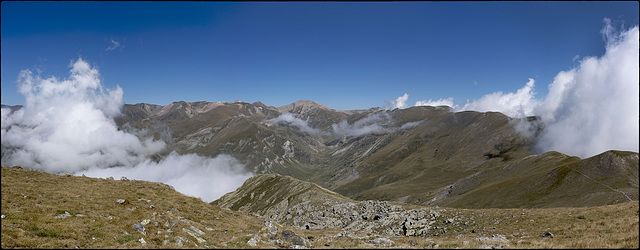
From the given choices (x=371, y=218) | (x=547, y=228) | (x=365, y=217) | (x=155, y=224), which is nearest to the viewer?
(x=155, y=224)

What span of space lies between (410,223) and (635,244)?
4614 centimetres

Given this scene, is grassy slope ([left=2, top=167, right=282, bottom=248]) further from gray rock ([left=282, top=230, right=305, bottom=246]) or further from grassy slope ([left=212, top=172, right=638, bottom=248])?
grassy slope ([left=212, top=172, right=638, bottom=248])

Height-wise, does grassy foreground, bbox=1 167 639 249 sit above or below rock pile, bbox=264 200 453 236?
above

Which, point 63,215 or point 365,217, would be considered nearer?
point 63,215

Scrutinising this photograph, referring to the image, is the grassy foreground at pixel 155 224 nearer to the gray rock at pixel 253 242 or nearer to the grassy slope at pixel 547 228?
the grassy slope at pixel 547 228

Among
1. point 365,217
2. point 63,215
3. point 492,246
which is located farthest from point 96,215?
point 365,217

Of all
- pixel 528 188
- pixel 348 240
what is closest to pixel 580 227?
pixel 348 240

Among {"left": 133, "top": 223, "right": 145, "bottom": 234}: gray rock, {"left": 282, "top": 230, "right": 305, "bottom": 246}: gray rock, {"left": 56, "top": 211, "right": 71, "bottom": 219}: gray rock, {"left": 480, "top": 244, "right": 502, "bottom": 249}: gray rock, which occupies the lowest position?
{"left": 480, "top": 244, "right": 502, "bottom": 249}: gray rock

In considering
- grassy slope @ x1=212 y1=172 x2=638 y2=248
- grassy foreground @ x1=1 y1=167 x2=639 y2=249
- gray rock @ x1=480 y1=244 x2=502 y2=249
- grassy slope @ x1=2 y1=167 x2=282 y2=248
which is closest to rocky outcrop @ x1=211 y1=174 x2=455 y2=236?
grassy slope @ x1=212 y1=172 x2=638 y2=248

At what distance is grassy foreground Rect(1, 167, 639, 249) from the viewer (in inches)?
928

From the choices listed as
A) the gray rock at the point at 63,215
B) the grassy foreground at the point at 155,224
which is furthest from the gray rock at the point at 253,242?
the gray rock at the point at 63,215

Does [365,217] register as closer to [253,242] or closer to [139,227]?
[253,242]

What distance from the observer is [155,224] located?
29703 mm

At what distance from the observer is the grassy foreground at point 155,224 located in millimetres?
23562
